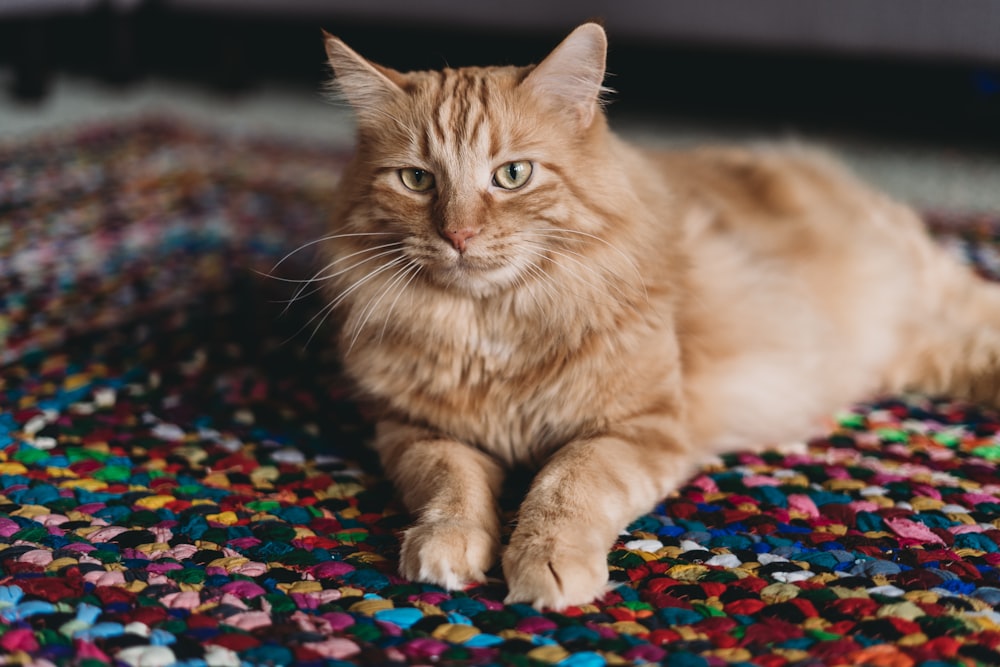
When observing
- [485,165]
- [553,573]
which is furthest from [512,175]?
[553,573]

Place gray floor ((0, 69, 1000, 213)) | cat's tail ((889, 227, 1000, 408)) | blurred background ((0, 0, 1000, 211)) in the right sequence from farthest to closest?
1. gray floor ((0, 69, 1000, 213))
2. blurred background ((0, 0, 1000, 211))
3. cat's tail ((889, 227, 1000, 408))

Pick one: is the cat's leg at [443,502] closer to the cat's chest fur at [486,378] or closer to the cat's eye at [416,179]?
the cat's chest fur at [486,378]

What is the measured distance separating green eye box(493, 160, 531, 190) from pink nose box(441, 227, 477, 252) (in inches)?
5.0

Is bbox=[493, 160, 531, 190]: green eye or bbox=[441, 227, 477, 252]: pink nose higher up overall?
bbox=[493, 160, 531, 190]: green eye

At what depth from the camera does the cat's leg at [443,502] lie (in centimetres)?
136

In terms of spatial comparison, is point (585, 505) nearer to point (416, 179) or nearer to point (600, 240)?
point (600, 240)

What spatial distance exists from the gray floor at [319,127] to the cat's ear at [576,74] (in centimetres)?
173

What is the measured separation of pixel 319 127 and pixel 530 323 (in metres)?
3.53

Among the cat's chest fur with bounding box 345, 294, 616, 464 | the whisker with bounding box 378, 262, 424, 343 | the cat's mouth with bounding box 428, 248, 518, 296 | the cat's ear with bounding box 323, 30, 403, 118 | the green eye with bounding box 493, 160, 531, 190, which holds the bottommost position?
the cat's chest fur with bounding box 345, 294, 616, 464

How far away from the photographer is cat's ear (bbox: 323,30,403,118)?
1.66 meters

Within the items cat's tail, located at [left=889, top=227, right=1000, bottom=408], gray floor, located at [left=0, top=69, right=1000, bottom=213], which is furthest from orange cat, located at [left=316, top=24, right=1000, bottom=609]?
gray floor, located at [left=0, top=69, right=1000, bottom=213]

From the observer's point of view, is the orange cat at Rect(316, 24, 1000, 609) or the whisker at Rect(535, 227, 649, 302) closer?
the orange cat at Rect(316, 24, 1000, 609)

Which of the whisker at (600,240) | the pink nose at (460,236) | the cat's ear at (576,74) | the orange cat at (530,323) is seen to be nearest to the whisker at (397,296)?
the orange cat at (530,323)

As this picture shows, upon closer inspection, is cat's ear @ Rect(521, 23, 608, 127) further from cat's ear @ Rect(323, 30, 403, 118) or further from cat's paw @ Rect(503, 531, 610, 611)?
cat's paw @ Rect(503, 531, 610, 611)
